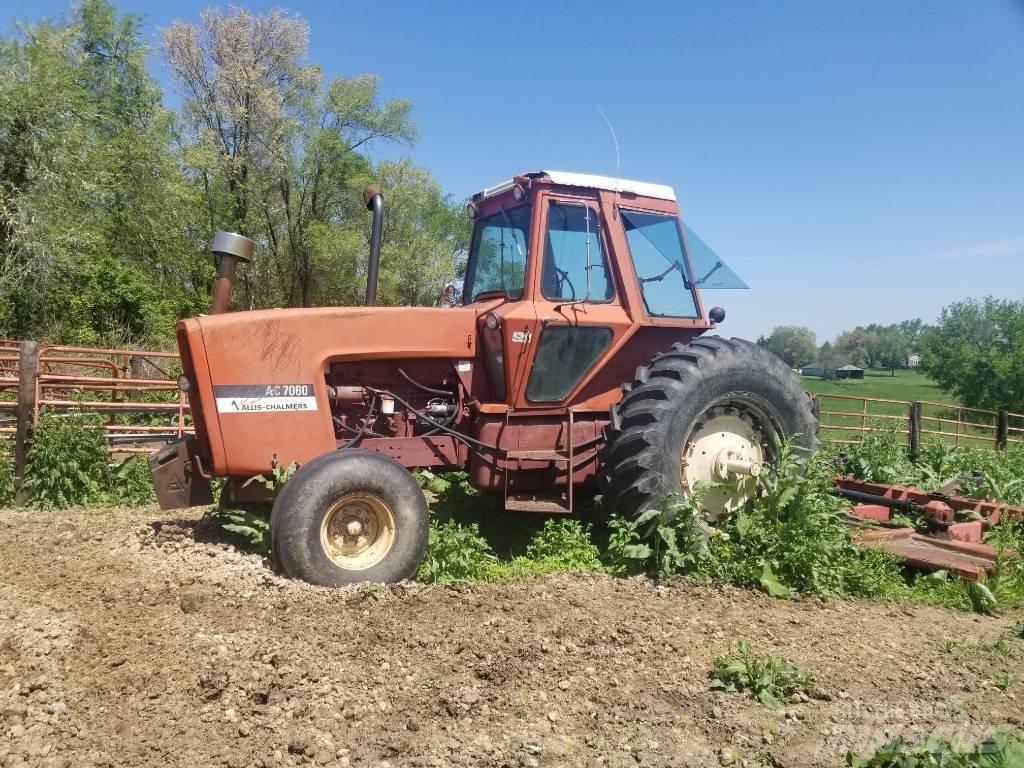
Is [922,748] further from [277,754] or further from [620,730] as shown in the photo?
[277,754]

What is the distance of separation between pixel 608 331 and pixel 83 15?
27285mm

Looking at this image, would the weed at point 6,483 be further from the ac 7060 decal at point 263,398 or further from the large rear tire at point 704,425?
the large rear tire at point 704,425

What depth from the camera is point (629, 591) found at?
4.50 metres

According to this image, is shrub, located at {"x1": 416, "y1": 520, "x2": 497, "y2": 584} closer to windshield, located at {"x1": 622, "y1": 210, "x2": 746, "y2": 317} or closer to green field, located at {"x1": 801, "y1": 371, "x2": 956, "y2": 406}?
windshield, located at {"x1": 622, "y1": 210, "x2": 746, "y2": 317}

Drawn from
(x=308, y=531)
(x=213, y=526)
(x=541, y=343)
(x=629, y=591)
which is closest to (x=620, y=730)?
(x=629, y=591)

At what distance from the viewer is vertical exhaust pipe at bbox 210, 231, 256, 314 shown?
4824mm

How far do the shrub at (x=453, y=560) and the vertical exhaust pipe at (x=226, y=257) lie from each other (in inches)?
78.5

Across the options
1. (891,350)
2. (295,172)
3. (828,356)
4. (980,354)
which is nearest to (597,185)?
(295,172)

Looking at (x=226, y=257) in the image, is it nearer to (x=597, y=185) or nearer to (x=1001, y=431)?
(x=597, y=185)

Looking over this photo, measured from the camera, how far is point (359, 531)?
15.0 feet

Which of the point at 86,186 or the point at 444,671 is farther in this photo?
the point at 86,186

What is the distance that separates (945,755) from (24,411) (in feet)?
24.8

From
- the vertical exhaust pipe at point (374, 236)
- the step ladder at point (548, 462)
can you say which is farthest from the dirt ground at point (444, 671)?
the vertical exhaust pipe at point (374, 236)

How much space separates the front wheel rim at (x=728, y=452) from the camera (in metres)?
5.28
